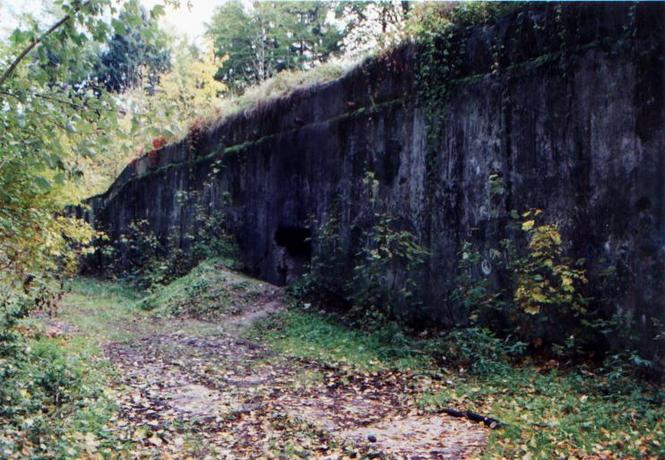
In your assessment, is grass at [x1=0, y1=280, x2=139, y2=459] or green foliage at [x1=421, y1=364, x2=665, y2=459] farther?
green foliage at [x1=421, y1=364, x2=665, y2=459]

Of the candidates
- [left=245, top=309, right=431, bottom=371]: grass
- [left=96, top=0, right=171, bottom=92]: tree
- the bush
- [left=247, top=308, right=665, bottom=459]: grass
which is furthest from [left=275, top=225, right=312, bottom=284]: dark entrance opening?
[left=96, top=0, right=171, bottom=92]: tree

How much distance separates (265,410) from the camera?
4.57m

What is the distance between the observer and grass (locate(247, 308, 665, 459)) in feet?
12.0

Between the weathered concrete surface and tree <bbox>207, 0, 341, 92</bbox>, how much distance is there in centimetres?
1502

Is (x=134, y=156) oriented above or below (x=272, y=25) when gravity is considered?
below

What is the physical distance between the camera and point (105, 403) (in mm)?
4398

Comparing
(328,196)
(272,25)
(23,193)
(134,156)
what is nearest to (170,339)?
(23,193)

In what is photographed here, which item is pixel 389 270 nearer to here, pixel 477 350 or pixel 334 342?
pixel 334 342

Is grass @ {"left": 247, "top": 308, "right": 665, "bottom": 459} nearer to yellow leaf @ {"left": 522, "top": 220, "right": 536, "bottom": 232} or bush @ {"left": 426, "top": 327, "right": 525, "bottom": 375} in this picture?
bush @ {"left": 426, "top": 327, "right": 525, "bottom": 375}

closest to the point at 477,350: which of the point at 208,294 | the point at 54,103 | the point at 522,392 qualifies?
the point at 522,392

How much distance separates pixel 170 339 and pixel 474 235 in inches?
159

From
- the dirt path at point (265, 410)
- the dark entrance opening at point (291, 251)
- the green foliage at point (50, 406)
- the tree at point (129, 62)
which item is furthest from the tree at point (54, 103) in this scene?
the tree at point (129, 62)

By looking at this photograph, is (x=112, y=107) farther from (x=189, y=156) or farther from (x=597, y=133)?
(x=189, y=156)

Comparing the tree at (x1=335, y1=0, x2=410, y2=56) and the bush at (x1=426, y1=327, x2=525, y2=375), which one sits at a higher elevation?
the tree at (x1=335, y1=0, x2=410, y2=56)
